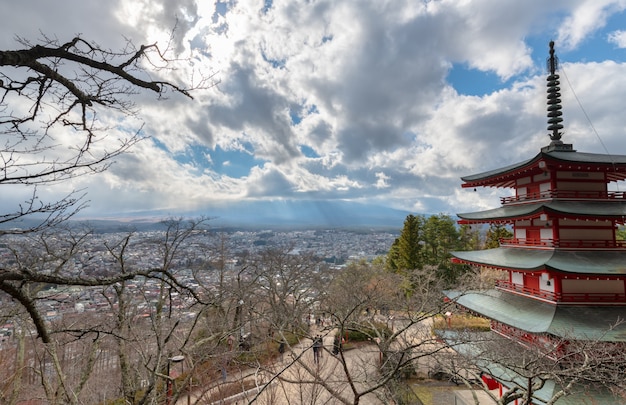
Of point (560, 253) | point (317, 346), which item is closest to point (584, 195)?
point (560, 253)

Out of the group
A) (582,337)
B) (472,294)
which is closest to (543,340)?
(582,337)

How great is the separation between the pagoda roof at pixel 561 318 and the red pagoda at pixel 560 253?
22 millimetres

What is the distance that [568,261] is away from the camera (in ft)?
29.7

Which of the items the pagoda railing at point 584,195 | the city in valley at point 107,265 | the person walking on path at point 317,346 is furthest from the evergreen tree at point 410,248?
the pagoda railing at point 584,195

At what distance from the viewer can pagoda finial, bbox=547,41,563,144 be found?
11.1 m

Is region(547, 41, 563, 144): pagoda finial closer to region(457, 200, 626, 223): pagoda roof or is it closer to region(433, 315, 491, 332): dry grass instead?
region(457, 200, 626, 223): pagoda roof

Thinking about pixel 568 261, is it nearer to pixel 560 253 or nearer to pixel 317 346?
pixel 560 253

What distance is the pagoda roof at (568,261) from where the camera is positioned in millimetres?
8516

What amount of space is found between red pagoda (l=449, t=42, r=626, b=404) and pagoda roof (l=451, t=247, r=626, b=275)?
0.02 meters

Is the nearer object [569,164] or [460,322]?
[569,164]

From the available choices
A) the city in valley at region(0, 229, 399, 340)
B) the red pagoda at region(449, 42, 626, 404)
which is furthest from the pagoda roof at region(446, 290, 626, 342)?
the city in valley at region(0, 229, 399, 340)

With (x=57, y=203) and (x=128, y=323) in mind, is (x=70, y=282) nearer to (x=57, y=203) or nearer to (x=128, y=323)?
(x=57, y=203)

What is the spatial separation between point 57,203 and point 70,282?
0.75m

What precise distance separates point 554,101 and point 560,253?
5.47 m
